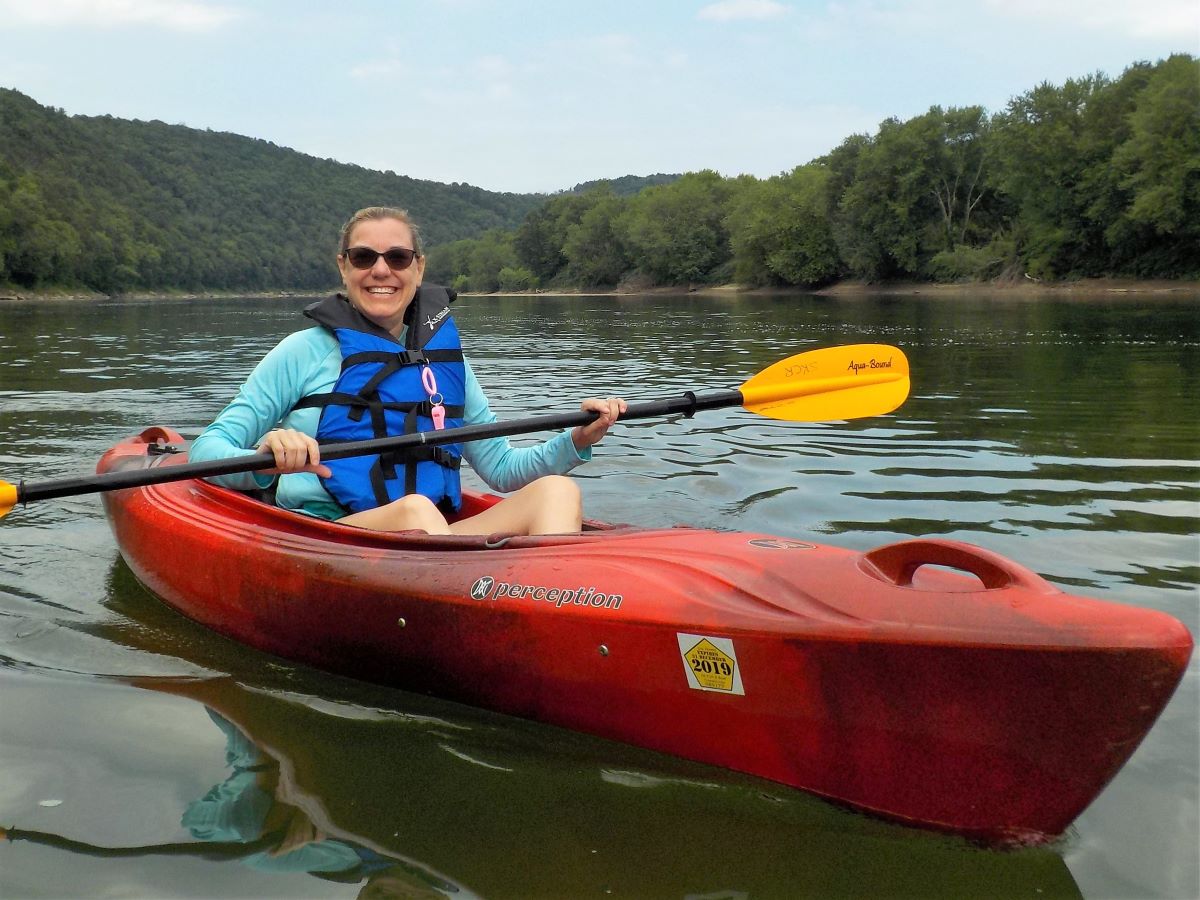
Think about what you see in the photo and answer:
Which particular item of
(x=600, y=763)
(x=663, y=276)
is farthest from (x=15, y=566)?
(x=663, y=276)

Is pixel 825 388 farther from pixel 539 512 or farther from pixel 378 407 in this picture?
pixel 378 407

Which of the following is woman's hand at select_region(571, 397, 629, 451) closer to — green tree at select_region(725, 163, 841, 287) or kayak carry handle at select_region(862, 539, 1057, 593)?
kayak carry handle at select_region(862, 539, 1057, 593)

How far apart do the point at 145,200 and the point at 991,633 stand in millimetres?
122235

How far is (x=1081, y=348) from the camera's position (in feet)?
43.8

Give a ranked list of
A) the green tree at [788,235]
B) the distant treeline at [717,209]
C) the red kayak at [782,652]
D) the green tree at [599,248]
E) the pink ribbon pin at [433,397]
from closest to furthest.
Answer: the red kayak at [782,652] → the pink ribbon pin at [433,397] → the distant treeline at [717,209] → the green tree at [788,235] → the green tree at [599,248]

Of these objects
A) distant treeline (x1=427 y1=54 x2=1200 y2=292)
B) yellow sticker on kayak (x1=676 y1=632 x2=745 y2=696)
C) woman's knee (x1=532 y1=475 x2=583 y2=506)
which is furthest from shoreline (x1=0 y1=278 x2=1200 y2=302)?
yellow sticker on kayak (x1=676 y1=632 x2=745 y2=696)

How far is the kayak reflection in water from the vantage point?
2107mm

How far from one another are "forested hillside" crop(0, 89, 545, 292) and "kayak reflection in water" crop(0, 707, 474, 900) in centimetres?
6977

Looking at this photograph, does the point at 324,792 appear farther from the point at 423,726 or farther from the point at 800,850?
the point at 800,850

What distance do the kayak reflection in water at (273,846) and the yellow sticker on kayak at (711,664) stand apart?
699 mm

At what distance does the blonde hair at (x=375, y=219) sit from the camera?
3.61 m

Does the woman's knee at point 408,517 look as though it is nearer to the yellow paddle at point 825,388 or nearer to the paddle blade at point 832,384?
the yellow paddle at point 825,388

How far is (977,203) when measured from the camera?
51594 mm

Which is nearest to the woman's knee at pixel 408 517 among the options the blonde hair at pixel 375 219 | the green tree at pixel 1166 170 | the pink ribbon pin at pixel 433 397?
the pink ribbon pin at pixel 433 397
